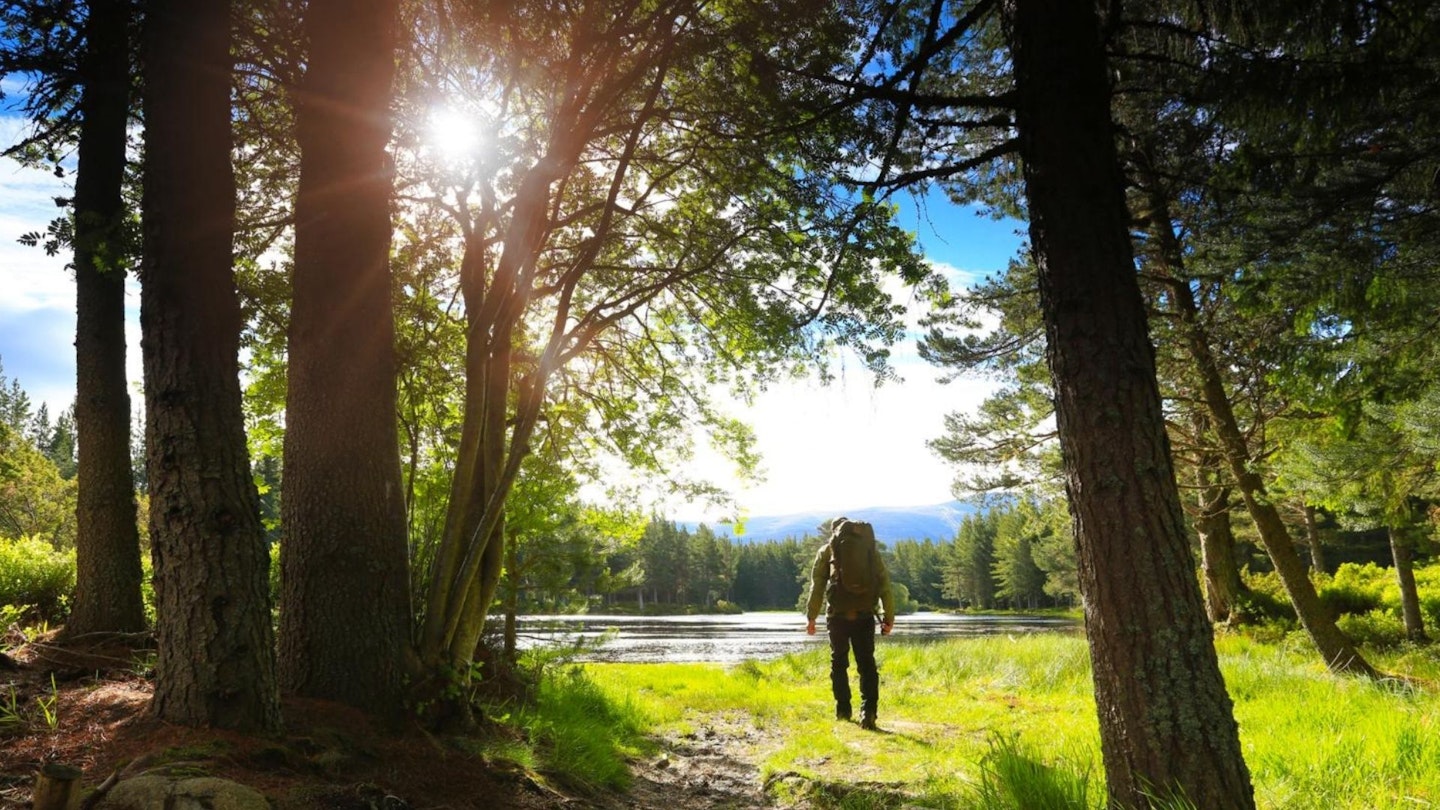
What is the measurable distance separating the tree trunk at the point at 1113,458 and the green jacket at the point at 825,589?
377cm

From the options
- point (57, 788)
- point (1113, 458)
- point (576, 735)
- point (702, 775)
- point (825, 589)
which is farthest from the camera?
point (825, 589)

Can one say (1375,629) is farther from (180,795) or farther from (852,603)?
(180,795)

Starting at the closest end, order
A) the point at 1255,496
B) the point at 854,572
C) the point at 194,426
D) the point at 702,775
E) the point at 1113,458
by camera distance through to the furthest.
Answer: the point at 1113,458 < the point at 194,426 < the point at 702,775 < the point at 854,572 < the point at 1255,496

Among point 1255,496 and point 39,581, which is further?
point 1255,496

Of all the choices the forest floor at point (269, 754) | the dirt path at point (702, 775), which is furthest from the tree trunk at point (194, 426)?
the dirt path at point (702, 775)

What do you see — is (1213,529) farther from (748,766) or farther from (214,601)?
(214,601)

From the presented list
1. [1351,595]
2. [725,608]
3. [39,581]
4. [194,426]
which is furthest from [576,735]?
[725,608]

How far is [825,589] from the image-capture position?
7.24m

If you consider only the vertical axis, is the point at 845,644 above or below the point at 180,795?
below

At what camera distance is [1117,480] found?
9.07 feet

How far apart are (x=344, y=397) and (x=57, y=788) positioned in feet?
7.99

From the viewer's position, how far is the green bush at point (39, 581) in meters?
6.34

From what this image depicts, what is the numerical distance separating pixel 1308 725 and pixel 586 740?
4.73m

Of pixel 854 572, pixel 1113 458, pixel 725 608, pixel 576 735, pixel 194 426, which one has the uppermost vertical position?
pixel 194 426
